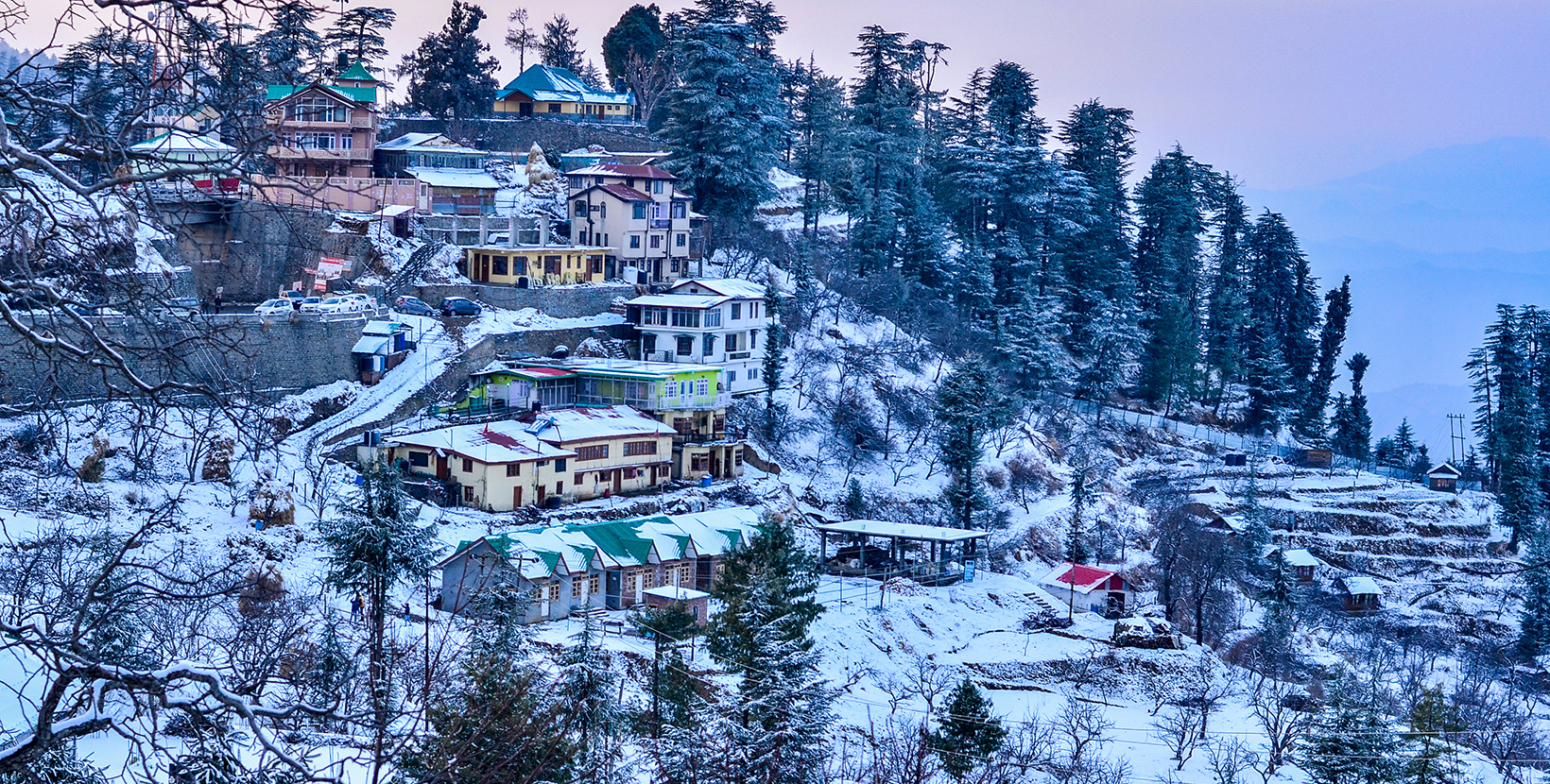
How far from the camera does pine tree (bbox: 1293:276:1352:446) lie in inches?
2299

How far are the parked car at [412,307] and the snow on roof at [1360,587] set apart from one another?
2675cm

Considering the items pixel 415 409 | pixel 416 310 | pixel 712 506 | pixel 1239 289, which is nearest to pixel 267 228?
pixel 416 310

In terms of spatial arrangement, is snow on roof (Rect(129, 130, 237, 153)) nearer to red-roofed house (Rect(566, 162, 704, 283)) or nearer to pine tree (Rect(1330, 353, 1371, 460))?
red-roofed house (Rect(566, 162, 704, 283))

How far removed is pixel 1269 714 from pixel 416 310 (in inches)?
945

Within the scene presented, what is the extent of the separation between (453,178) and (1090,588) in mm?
23888

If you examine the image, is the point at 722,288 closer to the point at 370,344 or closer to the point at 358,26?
the point at 370,344

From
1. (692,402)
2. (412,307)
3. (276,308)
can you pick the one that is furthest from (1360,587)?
(276,308)

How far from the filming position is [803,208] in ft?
184

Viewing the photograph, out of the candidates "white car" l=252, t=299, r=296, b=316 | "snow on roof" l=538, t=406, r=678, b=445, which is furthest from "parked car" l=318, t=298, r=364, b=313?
"snow on roof" l=538, t=406, r=678, b=445

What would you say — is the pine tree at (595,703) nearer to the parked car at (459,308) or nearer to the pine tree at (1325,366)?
the parked car at (459,308)

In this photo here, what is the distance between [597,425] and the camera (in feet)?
118

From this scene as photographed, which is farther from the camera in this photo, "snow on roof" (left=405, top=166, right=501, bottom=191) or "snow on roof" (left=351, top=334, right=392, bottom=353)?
"snow on roof" (left=405, top=166, right=501, bottom=191)

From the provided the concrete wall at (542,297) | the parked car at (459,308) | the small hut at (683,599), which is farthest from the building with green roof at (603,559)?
the concrete wall at (542,297)

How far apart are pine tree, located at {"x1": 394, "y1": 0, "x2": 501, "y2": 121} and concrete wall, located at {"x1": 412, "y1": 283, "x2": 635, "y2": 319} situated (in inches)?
683
